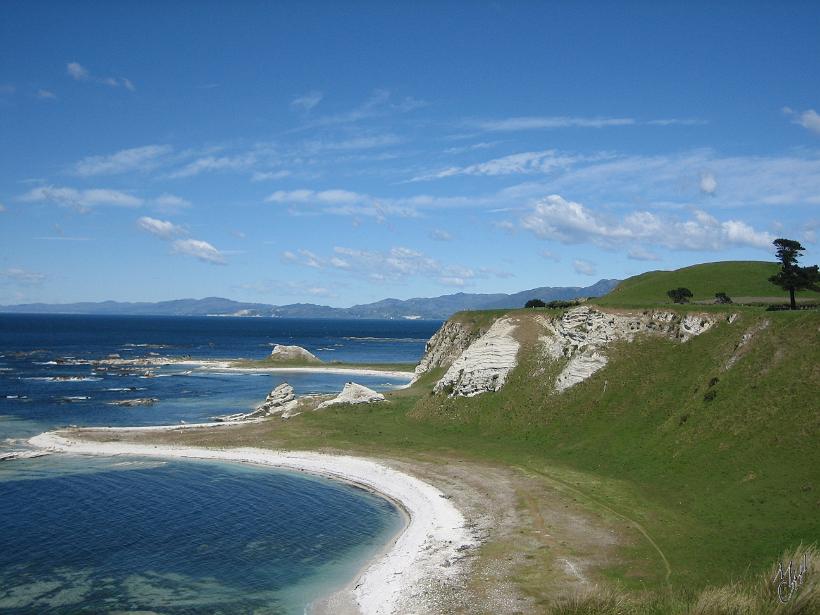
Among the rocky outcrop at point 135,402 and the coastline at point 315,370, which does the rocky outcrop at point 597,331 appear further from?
the coastline at point 315,370

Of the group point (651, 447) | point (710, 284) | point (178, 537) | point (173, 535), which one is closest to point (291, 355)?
point (710, 284)

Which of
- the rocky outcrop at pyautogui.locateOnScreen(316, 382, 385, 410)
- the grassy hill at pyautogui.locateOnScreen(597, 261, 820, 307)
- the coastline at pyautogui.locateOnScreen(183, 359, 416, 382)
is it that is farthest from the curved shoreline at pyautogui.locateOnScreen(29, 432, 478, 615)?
the coastline at pyautogui.locateOnScreen(183, 359, 416, 382)

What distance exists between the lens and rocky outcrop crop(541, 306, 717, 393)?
5981 cm

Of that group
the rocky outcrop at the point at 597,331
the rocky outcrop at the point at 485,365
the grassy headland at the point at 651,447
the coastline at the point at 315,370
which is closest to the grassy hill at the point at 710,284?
the rocky outcrop at the point at 485,365

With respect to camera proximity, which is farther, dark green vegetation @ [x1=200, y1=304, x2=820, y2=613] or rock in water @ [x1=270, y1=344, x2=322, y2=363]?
rock in water @ [x1=270, y1=344, x2=322, y2=363]

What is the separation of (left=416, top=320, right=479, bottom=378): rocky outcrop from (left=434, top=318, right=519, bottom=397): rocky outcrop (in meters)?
18.3

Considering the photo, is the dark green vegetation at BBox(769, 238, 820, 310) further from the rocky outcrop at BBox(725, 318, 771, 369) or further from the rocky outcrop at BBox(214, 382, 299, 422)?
the rocky outcrop at BBox(214, 382, 299, 422)

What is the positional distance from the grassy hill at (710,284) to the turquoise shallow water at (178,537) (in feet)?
191

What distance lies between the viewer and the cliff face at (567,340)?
2410 inches

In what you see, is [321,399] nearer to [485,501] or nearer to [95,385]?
[485,501]

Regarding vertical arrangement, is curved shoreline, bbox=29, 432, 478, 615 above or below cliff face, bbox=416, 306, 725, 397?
below

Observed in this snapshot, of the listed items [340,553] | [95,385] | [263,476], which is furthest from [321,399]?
[95,385]

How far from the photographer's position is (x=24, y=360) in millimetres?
158875

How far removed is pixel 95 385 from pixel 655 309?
101270 mm
